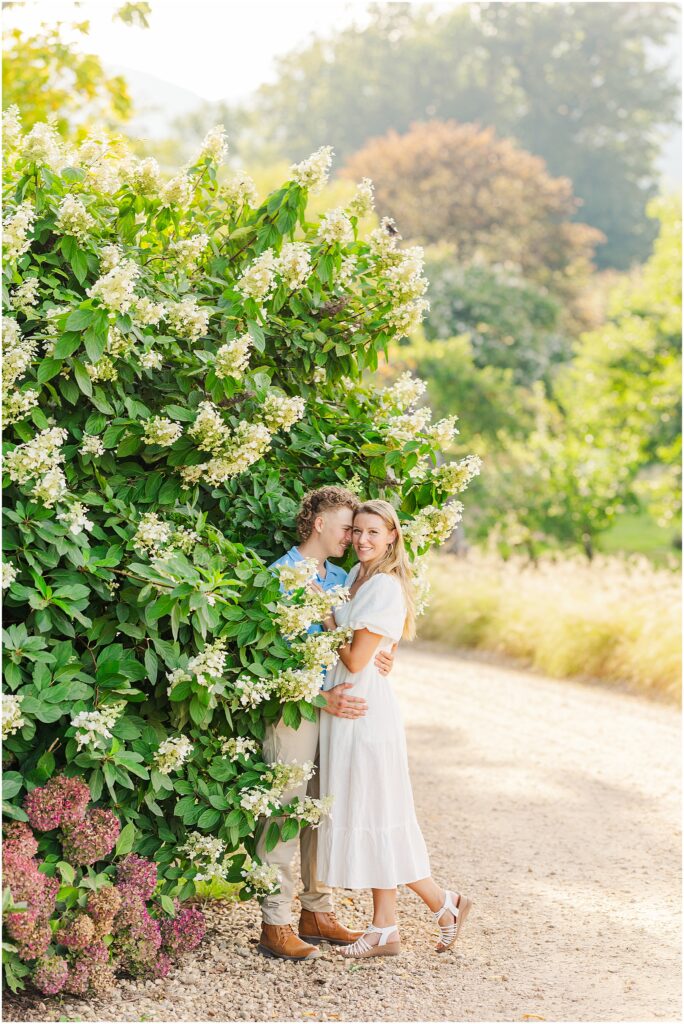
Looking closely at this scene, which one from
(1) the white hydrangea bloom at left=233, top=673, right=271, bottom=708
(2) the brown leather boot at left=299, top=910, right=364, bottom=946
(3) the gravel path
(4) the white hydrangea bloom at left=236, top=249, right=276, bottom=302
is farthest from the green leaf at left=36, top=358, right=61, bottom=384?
(2) the brown leather boot at left=299, top=910, right=364, bottom=946

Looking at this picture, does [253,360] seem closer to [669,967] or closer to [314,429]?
[314,429]

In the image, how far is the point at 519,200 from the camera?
81.9ft

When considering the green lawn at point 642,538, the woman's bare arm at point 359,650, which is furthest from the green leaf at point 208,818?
the green lawn at point 642,538

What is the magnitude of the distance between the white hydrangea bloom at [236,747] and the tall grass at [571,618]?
4.93 meters

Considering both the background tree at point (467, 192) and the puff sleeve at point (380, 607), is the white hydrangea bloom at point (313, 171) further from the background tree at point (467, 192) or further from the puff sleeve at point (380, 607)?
the background tree at point (467, 192)

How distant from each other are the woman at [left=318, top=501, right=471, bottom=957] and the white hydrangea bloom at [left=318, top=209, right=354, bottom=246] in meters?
1.02

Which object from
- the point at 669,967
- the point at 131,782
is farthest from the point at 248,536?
the point at 669,967

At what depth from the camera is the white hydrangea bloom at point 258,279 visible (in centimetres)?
367

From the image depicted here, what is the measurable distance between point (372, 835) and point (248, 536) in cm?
117

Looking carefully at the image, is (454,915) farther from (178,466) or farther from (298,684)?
(178,466)

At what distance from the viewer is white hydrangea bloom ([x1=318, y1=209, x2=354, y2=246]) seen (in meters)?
3.94

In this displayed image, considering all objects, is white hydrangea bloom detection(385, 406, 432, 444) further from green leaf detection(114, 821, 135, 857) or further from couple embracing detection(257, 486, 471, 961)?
green leaf detection(114, 821, 135, 857)

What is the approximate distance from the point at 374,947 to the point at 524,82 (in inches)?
1880

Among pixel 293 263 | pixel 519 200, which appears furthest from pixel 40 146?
pixel 519 200
